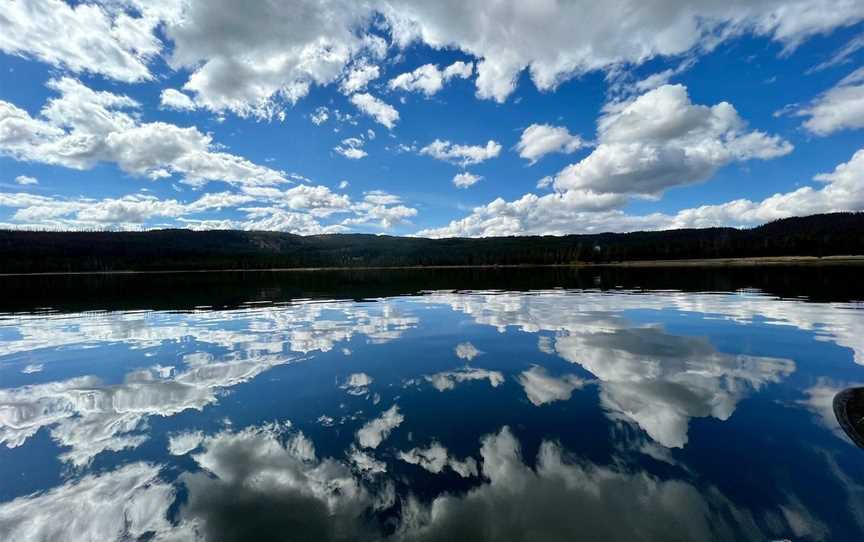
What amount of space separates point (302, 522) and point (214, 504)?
7.73 feet

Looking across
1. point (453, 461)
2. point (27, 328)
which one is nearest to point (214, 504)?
point (453, 461)

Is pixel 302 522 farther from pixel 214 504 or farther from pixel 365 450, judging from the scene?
pixel 365 450

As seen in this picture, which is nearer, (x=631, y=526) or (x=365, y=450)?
(x=631, y=526)

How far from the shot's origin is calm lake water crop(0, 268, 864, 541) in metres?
8.57

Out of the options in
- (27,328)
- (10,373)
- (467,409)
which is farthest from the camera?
(27,328)

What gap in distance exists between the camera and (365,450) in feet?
38.2

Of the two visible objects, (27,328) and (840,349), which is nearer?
(840,349)

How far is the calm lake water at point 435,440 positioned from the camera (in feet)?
28.1

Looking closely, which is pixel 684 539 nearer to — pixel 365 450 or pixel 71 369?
pixel 365 450

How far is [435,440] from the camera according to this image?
1214cm

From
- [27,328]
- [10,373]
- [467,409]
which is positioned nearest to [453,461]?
[467,409]

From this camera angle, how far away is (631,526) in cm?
827

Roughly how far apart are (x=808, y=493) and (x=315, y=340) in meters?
24.3

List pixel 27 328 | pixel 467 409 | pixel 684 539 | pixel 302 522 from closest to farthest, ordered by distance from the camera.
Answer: pixel 684 539 → pixel 302 522 → pixel 467 409 → pixel 27 328
